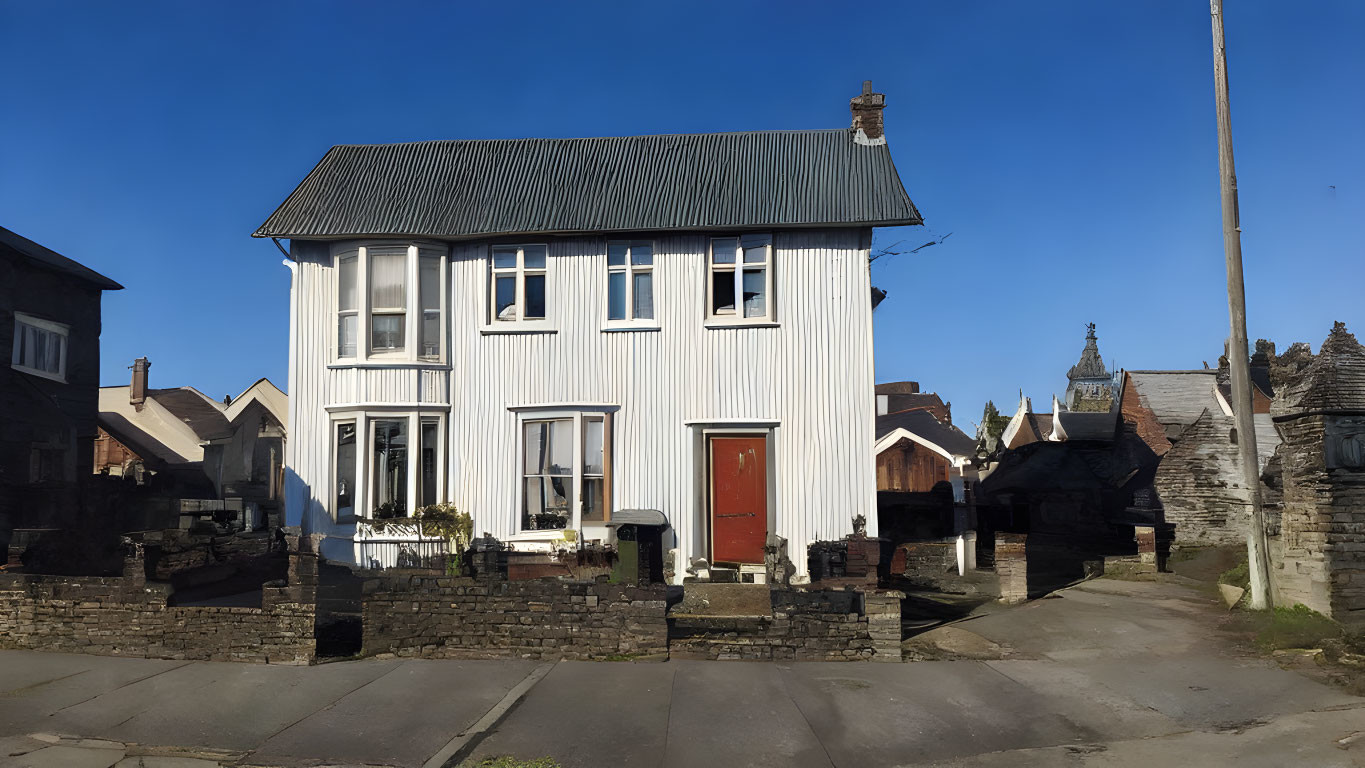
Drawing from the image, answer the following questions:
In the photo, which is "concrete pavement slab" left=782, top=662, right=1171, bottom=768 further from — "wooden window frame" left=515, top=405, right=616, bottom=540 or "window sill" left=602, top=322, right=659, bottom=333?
Result: "window sill" left=602, top=322, right=659, bottom=333

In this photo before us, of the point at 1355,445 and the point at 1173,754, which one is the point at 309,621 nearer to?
the point at 1173,754

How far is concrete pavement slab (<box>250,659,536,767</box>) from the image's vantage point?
8078 millimetres

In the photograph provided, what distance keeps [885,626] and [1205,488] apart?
643 inches

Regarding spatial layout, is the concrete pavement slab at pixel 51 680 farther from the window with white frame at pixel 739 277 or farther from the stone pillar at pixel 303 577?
the window with white frame at pixel 739 277

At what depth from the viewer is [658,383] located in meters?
15.4

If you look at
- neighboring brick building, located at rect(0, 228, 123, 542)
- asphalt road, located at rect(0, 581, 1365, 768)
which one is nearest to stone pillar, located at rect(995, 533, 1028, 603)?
asphalt road, located at rect(0, 581, 1365, 768)

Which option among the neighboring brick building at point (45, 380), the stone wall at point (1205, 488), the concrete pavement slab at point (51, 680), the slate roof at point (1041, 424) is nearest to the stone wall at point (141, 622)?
the concrete pavement slab at point (51, 680)

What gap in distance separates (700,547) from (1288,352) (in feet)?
29.8

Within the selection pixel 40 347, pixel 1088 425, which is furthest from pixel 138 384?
pixel 1088 425

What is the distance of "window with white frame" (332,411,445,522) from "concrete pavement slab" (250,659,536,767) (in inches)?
201

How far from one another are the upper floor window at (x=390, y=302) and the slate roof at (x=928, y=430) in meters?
32.4

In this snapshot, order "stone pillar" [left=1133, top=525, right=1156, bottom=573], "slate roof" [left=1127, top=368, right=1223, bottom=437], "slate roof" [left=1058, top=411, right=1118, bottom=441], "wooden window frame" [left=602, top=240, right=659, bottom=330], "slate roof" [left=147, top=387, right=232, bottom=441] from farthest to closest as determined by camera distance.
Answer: "slate roof" [left=1058, top=411, right=1118, bottom=441], "slate roof" [left=147, top=387, right=232, bottom=441], "slate roof" [left=1127, top=368, right=1223, bottom=437], "stone pillar" [left=1133, top=525, right=1156, bottom=573], "wooden window frame" [left=602, top=240, right=659, bottom=330]

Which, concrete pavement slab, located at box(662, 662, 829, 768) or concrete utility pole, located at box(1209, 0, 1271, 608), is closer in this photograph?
concrete pavement slab, located at box(662, 662, 829, 768)

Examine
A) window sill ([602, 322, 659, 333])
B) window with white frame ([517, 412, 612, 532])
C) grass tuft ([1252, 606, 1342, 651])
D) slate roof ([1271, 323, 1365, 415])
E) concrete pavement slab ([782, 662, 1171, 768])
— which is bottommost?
concrete pavement slab ([782, 662, 1171, 768])
